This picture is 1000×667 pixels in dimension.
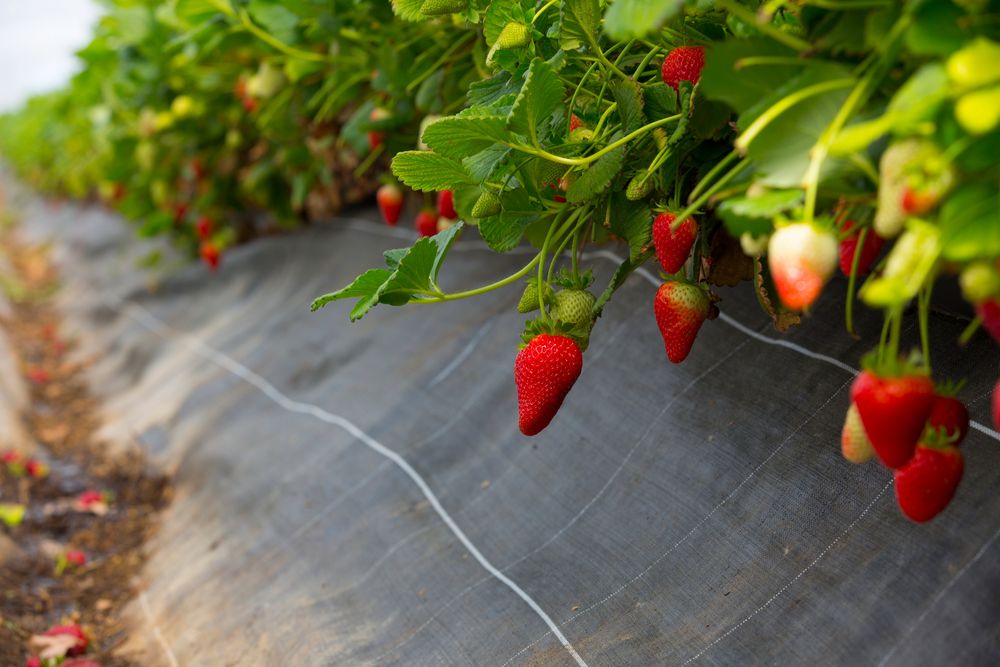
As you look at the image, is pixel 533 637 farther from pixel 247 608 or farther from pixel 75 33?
pixel 75 33

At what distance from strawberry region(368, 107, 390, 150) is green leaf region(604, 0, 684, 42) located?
1.07 meters

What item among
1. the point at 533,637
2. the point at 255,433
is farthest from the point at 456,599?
the point at 255,433

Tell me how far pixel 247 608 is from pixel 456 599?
394 mm

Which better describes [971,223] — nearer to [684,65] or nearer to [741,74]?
[741,74]

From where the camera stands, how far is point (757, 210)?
675 millimetres

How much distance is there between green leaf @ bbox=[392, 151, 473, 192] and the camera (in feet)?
3.14

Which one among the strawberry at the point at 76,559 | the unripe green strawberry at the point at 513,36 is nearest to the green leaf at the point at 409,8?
the unripe green strawberry at the point at 513,36

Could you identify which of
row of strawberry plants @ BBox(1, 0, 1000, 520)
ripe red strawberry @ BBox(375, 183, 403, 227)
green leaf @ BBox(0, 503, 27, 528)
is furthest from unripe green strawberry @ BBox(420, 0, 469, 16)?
green leaf @ BBox(0, 503, 27, 528)

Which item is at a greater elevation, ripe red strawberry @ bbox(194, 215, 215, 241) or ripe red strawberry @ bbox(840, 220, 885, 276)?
ripe red strawberry @ bbox(840, 220, 885, 276)

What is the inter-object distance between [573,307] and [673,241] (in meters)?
0.13

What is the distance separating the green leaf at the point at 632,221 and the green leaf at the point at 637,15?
Answer: 368mm

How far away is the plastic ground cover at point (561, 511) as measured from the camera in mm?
910

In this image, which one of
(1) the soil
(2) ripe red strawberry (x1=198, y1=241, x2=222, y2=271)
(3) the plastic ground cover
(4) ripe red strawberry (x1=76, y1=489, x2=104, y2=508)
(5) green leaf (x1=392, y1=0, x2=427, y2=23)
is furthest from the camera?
(2) ripe red strawberry (x1=198, y1=241, x2=222, y2=271)

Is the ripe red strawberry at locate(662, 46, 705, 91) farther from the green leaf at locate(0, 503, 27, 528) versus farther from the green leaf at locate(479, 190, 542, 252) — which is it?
the green leaf at locate(0, 503, 27, 528)
